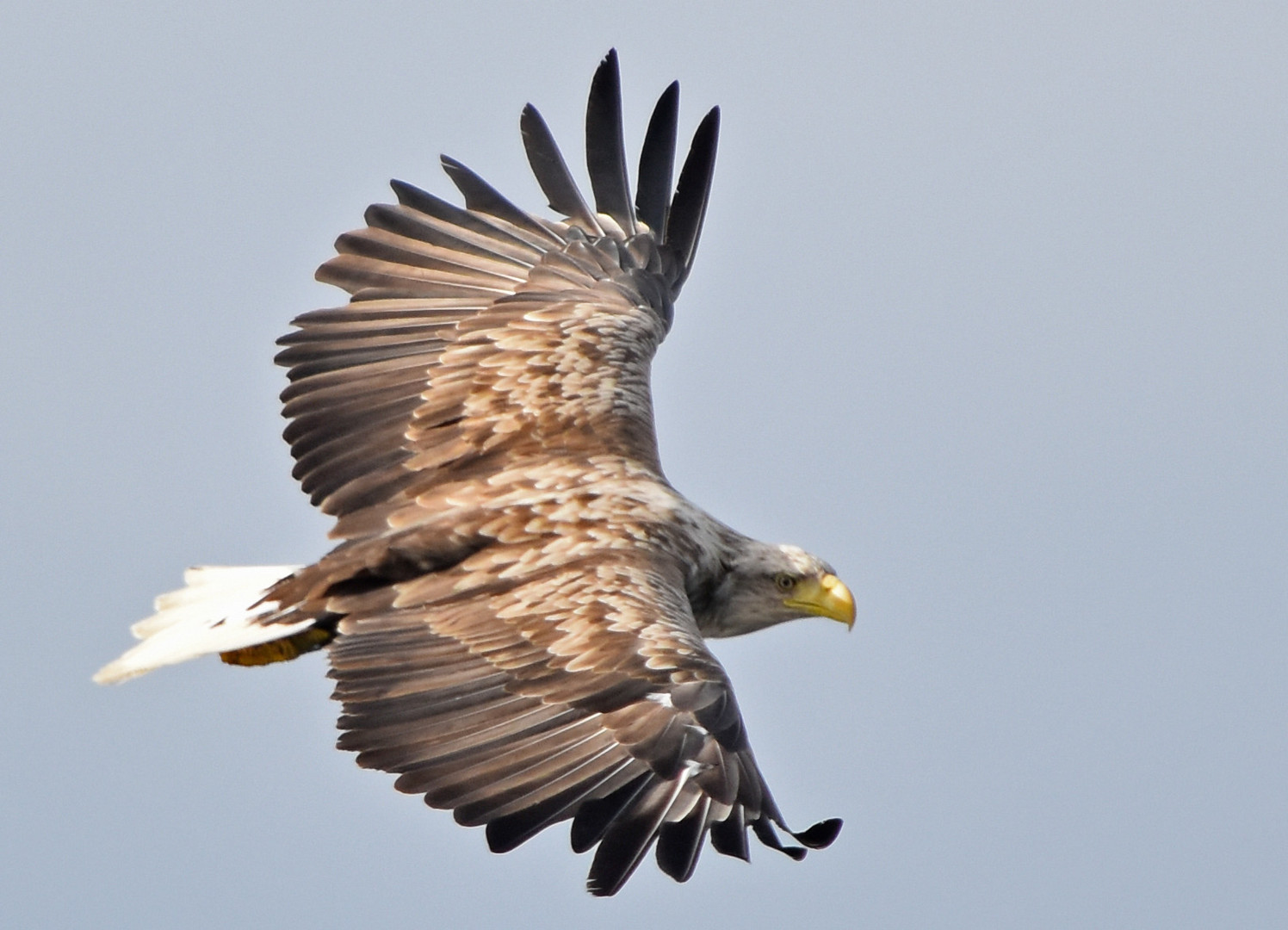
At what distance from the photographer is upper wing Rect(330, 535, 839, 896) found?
8.30 metres

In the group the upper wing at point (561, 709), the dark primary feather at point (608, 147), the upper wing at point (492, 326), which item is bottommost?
the upper wing at point (561, 709)

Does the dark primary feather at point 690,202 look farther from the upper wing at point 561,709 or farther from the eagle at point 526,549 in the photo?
the upper wing at point 561,709

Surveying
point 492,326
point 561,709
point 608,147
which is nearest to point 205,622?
point 561,709

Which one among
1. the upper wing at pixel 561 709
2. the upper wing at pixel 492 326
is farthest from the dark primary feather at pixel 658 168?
the upper wing at pixel 561 709

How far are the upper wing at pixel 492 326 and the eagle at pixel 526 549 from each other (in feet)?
0.05

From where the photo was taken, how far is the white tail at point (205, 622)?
32.0 feet

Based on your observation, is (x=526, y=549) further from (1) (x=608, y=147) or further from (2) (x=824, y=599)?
(1) (x=608, y=147)

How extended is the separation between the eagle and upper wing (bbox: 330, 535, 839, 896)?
11 millimetres

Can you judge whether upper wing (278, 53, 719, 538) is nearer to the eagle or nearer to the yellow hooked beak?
the eagle

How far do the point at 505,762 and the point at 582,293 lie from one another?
4016 mm

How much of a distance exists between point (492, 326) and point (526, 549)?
2.04 meters

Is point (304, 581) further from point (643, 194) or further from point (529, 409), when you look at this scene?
point (643, 194)

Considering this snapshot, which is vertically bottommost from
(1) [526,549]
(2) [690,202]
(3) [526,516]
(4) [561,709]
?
(4) [561,709]

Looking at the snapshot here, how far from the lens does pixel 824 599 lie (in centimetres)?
1097
